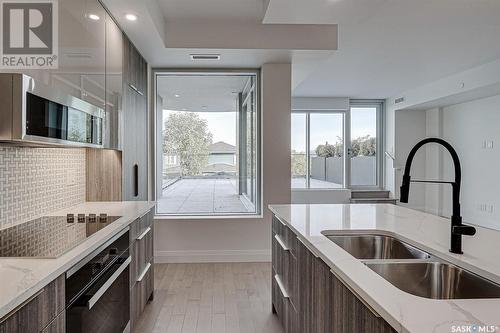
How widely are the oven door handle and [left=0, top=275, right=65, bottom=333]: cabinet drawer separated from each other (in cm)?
27

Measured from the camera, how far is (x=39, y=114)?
1.69 m

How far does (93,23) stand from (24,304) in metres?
2.12

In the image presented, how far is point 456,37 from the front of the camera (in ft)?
14.9

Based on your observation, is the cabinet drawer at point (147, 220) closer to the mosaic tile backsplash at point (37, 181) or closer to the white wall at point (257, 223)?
the mosaic tile backsplash at point (37, 181)

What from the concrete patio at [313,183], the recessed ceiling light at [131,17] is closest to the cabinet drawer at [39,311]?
the recessed ceiling light at [131,17]

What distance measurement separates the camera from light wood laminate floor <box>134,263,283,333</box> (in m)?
2.88

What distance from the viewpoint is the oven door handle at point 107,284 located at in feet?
5.59

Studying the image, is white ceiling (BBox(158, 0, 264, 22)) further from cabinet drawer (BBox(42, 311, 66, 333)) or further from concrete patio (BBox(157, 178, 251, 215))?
cabinet drawer (BBox(42, 311, 66, 333))

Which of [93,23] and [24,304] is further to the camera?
[93,23]

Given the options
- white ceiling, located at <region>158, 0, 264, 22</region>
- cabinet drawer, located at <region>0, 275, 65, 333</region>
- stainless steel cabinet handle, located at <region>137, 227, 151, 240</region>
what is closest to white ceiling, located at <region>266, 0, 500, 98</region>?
white ceiling, located at <region>158, 0, 264, 22</region>

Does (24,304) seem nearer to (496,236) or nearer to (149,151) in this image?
(496,236)

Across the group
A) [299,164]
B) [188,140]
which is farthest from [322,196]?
[188,140]

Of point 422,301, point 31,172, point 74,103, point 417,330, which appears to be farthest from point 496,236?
point 31,172

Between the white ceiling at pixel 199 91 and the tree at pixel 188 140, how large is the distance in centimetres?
15
